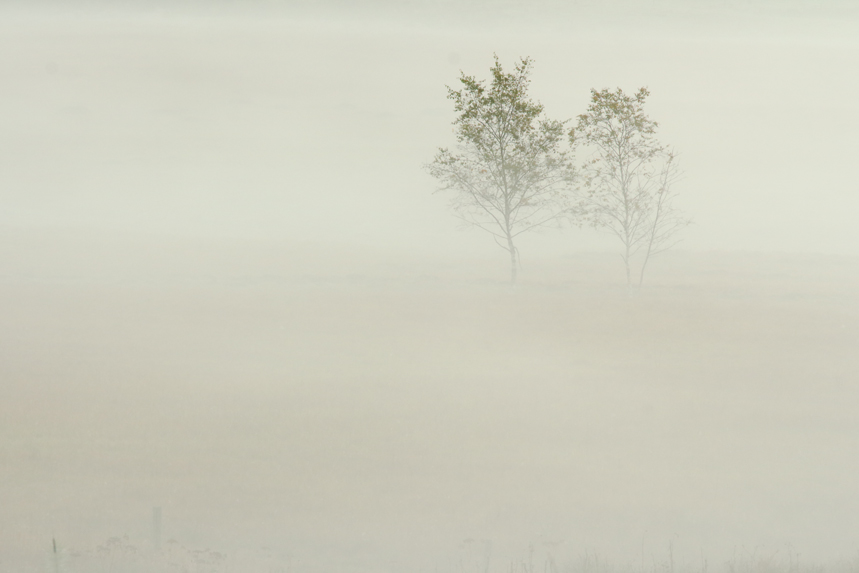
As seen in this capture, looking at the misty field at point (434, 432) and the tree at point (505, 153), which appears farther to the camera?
the tree at point (505, 153)

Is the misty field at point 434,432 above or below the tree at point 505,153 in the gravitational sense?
below

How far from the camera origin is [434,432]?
18859 millimetres

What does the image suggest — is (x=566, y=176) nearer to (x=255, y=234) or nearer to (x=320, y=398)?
(x=320, y=398)

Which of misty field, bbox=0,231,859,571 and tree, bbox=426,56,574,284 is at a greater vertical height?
tree, bbox=426,56,574,284

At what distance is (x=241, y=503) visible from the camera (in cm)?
1405

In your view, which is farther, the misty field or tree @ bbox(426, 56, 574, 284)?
tree @ bbox(426, 56, 574, 284)

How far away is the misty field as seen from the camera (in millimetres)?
13133

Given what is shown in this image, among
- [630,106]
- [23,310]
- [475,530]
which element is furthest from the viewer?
[630,106]

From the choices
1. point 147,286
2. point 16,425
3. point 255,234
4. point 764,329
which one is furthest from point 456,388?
point 255,234

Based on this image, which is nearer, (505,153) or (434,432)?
(434,432)

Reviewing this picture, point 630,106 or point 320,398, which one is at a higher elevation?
point 630,106

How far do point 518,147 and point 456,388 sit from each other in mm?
26225

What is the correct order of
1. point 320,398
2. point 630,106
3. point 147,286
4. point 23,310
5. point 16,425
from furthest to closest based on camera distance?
point 147,286, point 630,106, point 23,310, point 320,398, point 16,425

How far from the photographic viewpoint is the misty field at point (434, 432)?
1313 cm
